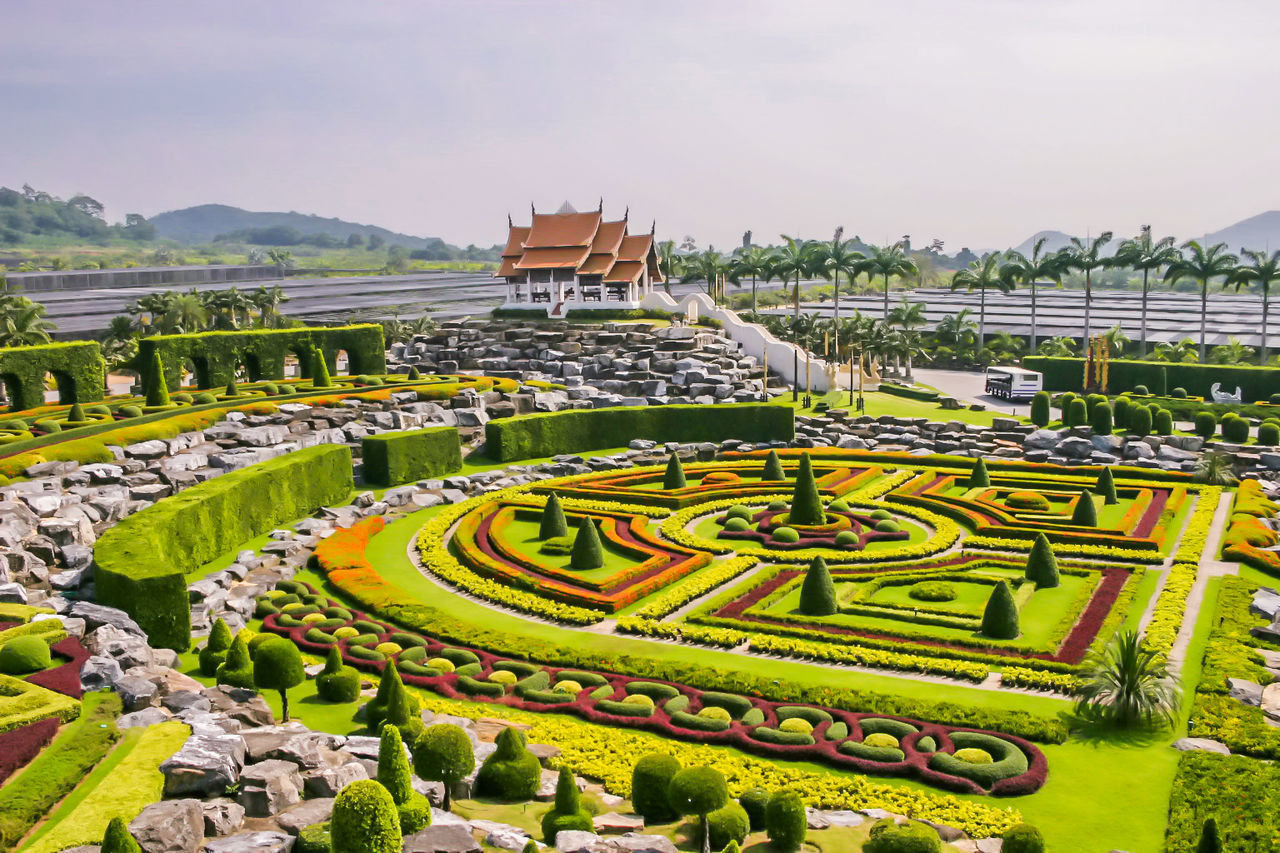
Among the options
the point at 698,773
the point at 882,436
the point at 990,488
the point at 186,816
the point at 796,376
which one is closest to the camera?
the point at 186,816

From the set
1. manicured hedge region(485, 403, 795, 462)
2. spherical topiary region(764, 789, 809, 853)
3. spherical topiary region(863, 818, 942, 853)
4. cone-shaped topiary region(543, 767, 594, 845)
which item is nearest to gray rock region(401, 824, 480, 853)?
cone-shaped topiary region(543, 767, 594, 845)

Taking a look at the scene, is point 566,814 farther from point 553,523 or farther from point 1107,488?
point 1107,488

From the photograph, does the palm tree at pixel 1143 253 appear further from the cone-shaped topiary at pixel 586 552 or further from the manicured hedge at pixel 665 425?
the cone-shaped topiary at pixel 586 552

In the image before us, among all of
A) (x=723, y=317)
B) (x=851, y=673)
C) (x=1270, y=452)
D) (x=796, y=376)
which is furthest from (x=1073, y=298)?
(x=851, y=673)

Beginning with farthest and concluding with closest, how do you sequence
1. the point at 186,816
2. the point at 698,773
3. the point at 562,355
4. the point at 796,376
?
the point at 562,355, the point at 796,376, the point at 698,773, the point at 186,816

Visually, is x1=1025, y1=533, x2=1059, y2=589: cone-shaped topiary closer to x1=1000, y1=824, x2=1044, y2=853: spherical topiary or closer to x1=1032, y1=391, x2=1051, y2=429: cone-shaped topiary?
x1=1000, y1=824, x2=1044, y2=853: spherical topiary

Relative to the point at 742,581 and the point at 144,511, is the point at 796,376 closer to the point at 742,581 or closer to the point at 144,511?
the point at 742,581

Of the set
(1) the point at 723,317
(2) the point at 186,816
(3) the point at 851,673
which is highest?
(1) the point at 723,317
